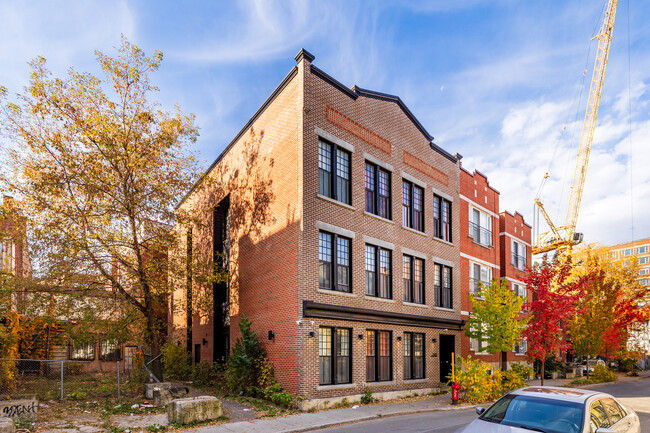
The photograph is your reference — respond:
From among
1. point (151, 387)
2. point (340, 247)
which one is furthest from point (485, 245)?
point (151, 387)

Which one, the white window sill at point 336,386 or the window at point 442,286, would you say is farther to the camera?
the window at point 442,286

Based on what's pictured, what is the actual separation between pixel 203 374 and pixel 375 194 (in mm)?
13000

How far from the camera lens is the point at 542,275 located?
77.8 ft

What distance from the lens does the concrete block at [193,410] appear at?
1364 centimetres

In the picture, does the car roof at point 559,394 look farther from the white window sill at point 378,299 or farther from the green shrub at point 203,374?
the green shrub at point 203,374

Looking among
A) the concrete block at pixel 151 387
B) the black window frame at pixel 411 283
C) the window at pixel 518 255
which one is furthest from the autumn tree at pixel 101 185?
the window at pixel 518 255

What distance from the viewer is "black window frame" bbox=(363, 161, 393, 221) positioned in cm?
2161

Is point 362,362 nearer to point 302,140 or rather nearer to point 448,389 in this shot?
point 448,389

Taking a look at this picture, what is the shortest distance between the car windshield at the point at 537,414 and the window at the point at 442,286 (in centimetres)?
1700

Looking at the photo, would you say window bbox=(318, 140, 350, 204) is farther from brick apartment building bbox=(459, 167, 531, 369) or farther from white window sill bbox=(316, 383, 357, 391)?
brick apartment building bbox=(459, 167, 531, 369)

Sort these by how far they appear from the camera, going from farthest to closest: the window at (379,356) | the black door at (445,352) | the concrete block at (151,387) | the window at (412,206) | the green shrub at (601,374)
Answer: the green shrub at (601,374)
the black door at (445,352)
the window at (412,206)
the window at (379,356)
the concrete block at (151,387)

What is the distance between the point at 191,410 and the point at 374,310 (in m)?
8.65

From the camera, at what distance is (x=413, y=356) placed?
22.5 metres

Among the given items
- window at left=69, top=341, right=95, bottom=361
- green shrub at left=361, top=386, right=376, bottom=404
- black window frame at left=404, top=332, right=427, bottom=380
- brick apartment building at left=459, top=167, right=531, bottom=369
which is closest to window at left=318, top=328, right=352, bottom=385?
green shrub at left=361, top=386, right=376, bottom=404
